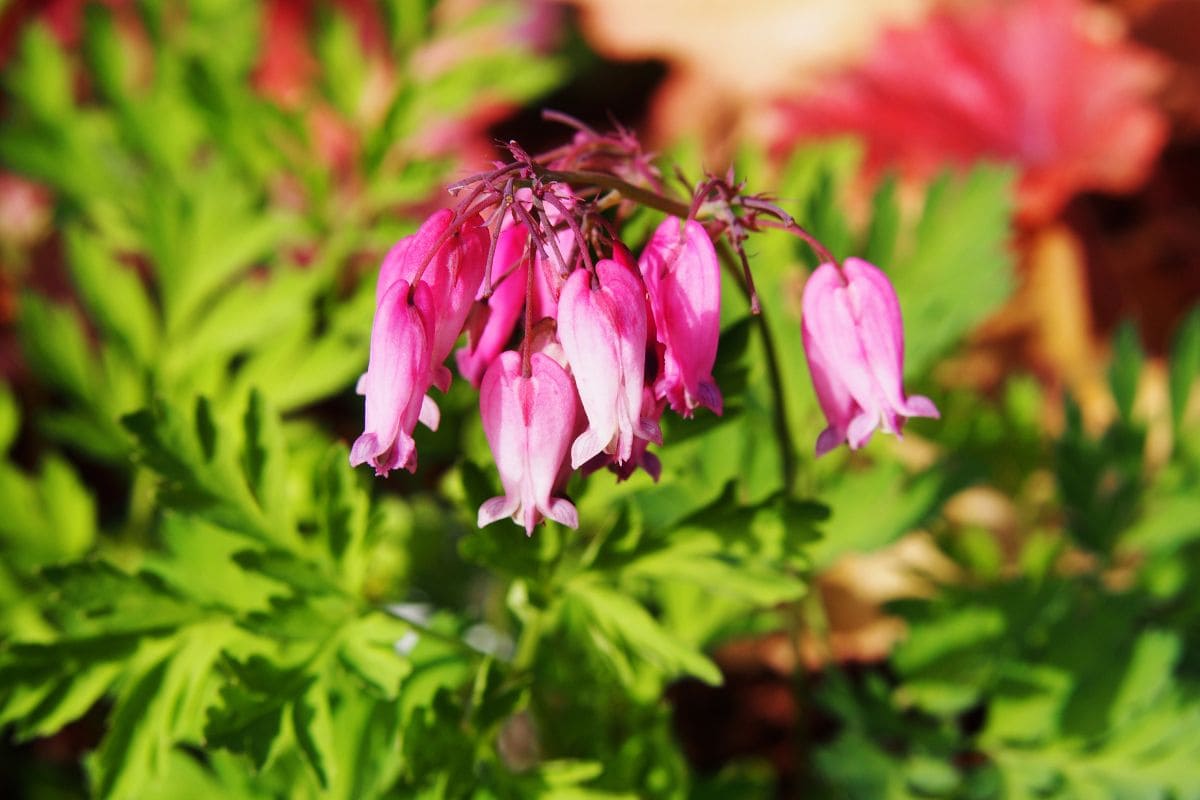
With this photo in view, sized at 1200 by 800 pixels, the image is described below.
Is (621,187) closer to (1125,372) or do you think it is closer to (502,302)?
(502,302)

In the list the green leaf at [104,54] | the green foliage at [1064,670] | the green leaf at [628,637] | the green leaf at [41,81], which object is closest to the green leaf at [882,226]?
the green foliage at [1064,670]

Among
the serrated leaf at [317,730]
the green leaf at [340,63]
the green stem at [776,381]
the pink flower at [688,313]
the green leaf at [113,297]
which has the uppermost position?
the green leaf at [340,63]

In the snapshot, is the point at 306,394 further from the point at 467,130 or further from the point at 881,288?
the point at 467,130

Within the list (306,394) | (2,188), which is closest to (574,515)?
(306,394)

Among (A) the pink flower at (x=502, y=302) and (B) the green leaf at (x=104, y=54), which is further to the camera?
(B) the green leaf at (x=104, y=54)

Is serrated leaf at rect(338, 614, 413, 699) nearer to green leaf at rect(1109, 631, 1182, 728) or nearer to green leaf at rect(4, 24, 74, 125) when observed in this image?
green leaf at rect(1109, 631, 1182, 728)

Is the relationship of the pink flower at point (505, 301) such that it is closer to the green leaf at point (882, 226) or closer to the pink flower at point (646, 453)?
the pink flower at point (646, 453)

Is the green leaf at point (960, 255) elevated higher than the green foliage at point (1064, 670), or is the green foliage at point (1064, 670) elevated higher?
the green leaf at point (960, 255)

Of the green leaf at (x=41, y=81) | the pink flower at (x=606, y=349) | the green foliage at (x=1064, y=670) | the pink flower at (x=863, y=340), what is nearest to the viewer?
the pink flower at (x=606, y=349)

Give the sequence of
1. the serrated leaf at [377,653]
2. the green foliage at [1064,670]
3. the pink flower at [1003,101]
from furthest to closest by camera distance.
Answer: the pink flower at [1003,101], the green foliage at [1064,670], the serrated leaf at [377,653]
